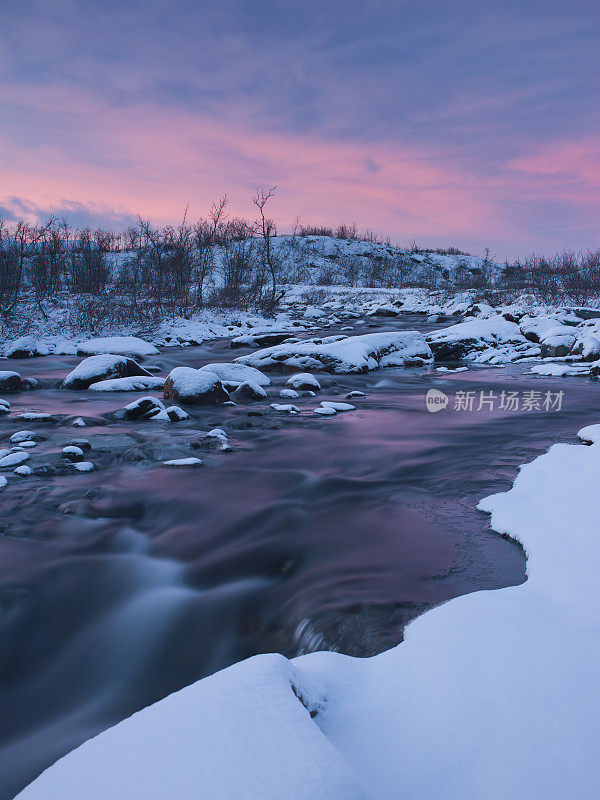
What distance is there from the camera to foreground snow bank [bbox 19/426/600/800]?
1091 millimetres

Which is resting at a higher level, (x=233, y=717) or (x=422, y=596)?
(x=233, y=717)

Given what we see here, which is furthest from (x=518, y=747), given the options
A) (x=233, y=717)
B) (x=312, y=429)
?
(x=312, y=429)

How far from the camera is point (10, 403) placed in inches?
333

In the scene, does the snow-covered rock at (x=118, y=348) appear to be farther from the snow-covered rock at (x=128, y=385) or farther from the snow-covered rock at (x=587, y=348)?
the snow-covered rock at (x=587, y=348)

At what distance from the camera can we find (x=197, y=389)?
26.7 feet

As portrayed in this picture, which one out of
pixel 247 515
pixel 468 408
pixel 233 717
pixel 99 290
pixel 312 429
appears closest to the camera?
pixel 233 717

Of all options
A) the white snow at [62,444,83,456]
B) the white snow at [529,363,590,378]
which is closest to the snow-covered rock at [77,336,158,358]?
the white snow at [62,444,83,456]

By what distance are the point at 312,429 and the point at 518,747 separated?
5569 millimetres

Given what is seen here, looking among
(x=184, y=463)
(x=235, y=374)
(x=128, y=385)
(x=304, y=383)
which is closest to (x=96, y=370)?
(x=128, y=385)

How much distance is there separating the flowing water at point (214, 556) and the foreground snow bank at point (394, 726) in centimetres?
49

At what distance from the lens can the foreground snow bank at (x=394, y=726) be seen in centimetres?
109

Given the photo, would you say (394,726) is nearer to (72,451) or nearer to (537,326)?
(72,451)

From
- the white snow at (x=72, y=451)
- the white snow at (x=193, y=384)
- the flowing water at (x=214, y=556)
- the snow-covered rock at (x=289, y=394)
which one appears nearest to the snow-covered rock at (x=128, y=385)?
the white snow at (x=193, y=384)

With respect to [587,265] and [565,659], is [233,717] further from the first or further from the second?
[587,265]
